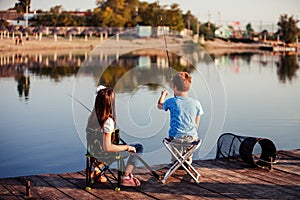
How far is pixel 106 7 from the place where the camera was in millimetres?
86000

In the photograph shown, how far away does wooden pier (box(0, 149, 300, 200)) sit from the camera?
16.4 feet

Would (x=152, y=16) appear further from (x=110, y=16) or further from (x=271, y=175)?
(x=110, y=16)

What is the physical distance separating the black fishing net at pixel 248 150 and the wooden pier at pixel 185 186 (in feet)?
0.39

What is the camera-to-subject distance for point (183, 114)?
5289 millimetres

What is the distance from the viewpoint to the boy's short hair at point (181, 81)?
17.2 ft

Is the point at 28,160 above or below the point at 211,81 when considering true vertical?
below

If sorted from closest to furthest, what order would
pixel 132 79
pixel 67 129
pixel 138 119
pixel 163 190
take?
pixel 163 190 → pixel 67 129 → pixel 138 119 → pixel 132 79

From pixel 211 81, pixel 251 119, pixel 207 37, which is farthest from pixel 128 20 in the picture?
pixel 211 81

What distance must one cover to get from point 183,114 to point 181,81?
0.31 m

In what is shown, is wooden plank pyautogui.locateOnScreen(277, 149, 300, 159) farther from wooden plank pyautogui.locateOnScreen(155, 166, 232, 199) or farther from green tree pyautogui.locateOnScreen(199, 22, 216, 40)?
green tree pyautogui.locateOnScreen(199, 22, 216, 40)

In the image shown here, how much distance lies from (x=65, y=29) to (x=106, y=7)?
63.9 ft

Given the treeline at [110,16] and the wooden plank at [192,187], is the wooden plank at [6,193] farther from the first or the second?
the treeline at [110,16]

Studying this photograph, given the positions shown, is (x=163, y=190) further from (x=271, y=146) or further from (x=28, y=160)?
(x=28, y=160)

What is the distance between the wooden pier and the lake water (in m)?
0.70
